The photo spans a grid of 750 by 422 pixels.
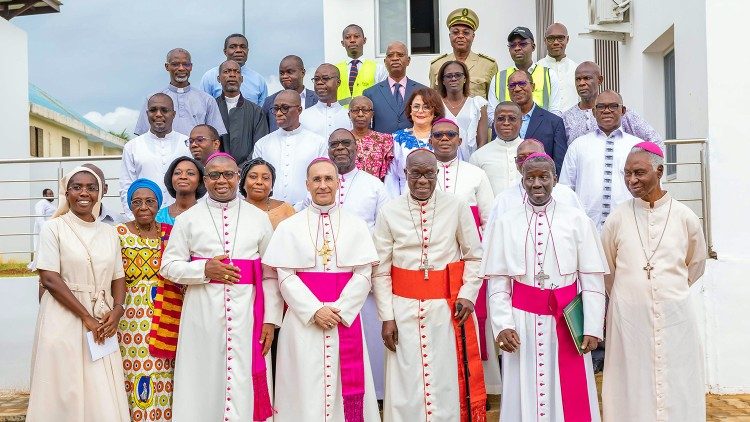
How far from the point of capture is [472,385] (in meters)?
6.22

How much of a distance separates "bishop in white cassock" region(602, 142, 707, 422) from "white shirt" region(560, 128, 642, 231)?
1292mm

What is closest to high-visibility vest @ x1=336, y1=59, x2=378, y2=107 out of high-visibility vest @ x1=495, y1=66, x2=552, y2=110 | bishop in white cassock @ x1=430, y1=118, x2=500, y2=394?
high-visibility vest @ x1=495, y1=66, x2=552, y2=110

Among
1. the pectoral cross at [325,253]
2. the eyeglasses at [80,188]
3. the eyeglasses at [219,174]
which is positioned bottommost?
the pectoral cross at [325,253]

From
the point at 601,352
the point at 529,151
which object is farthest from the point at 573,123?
the point at 601,352

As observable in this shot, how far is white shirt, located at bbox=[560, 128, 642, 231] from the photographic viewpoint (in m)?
7.43

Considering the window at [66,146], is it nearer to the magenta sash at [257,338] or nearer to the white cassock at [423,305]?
the magenta sash at [257,338]

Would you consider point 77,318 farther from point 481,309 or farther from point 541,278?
point 541,278

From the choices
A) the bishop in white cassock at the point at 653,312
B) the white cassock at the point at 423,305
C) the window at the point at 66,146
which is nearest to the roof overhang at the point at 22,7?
the window at the point at 66,146

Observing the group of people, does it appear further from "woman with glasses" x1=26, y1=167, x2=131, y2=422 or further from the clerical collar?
the clerical collar

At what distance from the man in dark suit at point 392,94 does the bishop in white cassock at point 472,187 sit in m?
1.27

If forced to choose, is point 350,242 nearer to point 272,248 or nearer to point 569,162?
point 272,248

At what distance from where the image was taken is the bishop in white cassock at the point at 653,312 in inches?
233

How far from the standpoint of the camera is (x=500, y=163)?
24.8ft

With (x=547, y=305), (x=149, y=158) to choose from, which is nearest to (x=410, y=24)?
(x=149, y=158)
